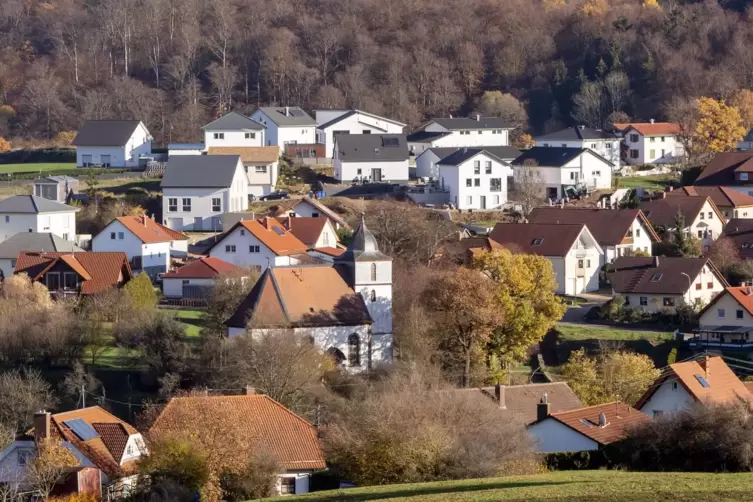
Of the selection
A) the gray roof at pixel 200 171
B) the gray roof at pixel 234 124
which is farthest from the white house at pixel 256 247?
the gray roof at pixel 234 124

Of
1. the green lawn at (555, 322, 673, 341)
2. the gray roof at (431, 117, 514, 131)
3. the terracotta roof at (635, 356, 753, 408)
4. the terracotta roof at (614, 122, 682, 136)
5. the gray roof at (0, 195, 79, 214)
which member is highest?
the gray roof at (431, 117, 514, 131)

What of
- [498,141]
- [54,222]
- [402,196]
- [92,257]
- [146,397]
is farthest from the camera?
[498,141]

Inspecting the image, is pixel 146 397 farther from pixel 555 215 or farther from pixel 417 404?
pixel 555 215

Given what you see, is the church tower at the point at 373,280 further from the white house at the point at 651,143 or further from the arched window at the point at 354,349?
the white house at the point at 651,143

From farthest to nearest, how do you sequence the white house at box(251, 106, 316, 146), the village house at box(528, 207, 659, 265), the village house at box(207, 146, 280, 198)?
the white house at box(251, 106, 316, 146) < the village house at box(207, 146, 280, 198) < the village house at box(528, 207, 659, 265)

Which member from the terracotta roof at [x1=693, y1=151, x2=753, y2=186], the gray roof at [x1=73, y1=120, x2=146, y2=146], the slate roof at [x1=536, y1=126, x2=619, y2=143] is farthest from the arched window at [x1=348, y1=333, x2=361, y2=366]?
the slate roof at [x1=536, y1=126, x2=619, y2=143]

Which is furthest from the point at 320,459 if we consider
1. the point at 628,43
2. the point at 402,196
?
the point at 628,43

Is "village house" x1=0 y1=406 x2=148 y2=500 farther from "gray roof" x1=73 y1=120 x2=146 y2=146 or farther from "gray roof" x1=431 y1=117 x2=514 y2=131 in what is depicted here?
"gray roof" x1=431 y1=117 x2=514 y2=131
